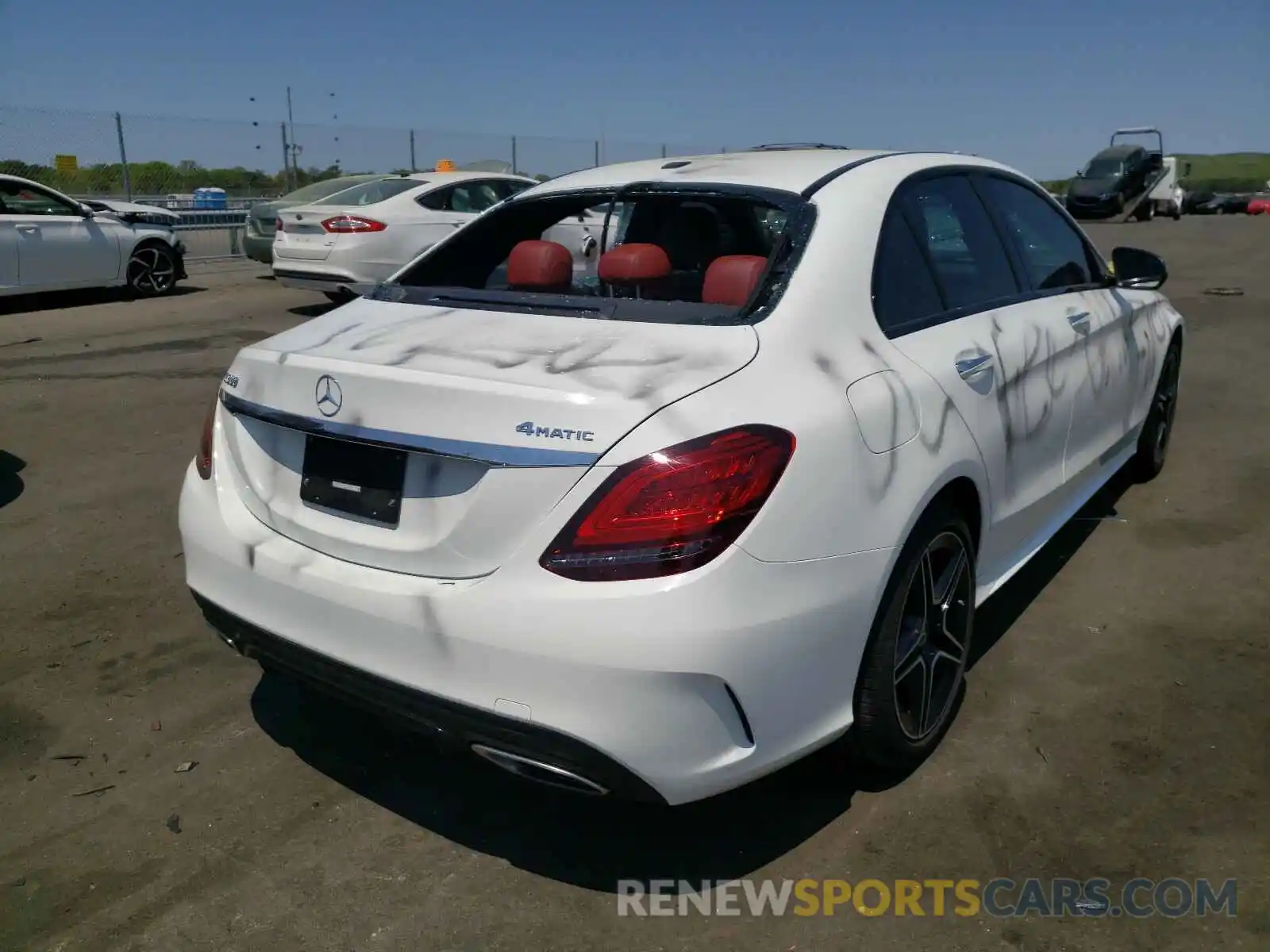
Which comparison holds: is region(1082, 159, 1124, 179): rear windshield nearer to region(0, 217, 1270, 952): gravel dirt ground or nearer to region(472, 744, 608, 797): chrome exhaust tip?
region(0, 217, 1270, 952): gravel dirt ground

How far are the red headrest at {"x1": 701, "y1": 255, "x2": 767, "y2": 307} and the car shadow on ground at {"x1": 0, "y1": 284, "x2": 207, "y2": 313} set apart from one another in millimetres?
11722

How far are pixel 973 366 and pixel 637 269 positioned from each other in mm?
1047

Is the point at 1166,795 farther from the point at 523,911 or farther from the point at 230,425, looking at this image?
the point at 230,425

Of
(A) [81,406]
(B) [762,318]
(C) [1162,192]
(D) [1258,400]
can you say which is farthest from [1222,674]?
(C) [1162,192]

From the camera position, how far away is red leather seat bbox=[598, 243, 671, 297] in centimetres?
322

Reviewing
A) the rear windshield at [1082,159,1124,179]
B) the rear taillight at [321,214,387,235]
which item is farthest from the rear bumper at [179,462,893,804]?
the rear windshield at [1082,159,1124,179]

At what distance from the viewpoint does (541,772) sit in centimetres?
225

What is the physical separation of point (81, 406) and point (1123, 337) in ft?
21.7

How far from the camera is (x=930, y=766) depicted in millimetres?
3010

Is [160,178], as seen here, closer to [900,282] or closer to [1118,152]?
[900,282]

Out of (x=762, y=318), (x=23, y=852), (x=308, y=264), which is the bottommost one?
(x=23, y=852)

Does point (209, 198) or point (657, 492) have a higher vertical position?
point (657, 492)

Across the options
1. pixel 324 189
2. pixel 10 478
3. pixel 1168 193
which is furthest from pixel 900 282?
pixel 1168 193

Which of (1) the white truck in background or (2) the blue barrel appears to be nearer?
(2) the blue barrel
